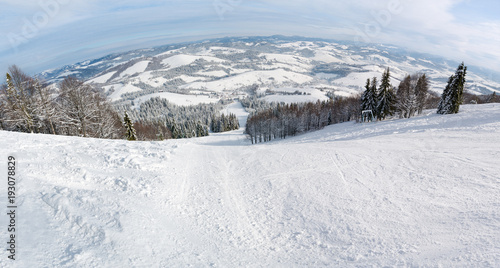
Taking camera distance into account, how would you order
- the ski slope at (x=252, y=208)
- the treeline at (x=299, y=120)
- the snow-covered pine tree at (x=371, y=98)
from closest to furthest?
the ski slope at (x=252, y=208)
the snow-covered pine tree at (x=371, y=98)
the treeline at (x=299, y=120)

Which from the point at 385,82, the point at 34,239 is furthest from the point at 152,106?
the point at 34,239

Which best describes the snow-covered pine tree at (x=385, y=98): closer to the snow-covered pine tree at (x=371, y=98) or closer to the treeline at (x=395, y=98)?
the treeline at (x=395, y=98)

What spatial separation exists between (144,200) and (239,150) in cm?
1121

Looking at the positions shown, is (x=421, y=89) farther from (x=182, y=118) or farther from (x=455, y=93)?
(x=182, y=118)

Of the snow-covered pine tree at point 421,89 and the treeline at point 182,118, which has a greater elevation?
the snow-covered pine tree at point 421,89

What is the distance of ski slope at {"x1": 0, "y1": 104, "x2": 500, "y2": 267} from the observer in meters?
6.50

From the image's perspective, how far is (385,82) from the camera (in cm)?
3966

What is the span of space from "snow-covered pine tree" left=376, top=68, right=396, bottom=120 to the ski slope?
27.7 metres

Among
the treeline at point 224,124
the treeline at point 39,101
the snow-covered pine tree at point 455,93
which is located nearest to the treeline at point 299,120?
the snow-covered pine tree at point 455,93

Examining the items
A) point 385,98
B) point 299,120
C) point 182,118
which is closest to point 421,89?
point 385,98

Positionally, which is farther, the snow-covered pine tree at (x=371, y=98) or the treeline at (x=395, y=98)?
the snow-covered pine tree at (x=371, y=98)

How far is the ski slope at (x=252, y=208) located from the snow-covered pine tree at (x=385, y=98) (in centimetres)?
2767

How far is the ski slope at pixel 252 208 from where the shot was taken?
6500 mm

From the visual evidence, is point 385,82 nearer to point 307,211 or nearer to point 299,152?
point 299,152
